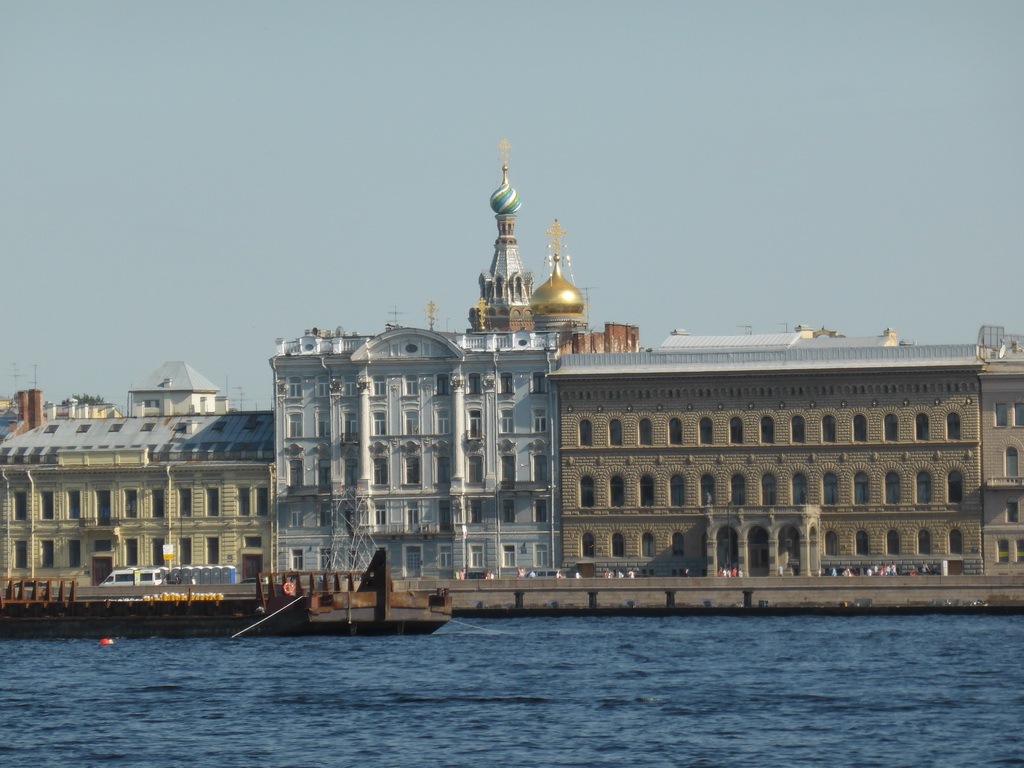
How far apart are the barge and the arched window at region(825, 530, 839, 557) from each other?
→ 22.7 meters

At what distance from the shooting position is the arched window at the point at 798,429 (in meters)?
107

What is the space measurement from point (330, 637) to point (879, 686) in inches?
954

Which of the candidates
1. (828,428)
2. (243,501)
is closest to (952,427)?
(828,428)

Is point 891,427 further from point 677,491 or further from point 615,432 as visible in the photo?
point 615,432

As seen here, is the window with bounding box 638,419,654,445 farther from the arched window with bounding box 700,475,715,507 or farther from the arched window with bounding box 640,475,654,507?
the arched window with bounding box 700,475,715,507

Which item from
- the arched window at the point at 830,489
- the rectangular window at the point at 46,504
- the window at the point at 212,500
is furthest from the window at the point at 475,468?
the rectangular window at the point at 46,504

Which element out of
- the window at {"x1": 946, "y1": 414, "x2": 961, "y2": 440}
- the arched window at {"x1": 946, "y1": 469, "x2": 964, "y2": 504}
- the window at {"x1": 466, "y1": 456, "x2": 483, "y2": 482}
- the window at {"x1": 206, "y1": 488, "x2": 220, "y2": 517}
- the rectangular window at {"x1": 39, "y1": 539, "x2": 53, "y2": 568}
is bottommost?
the rectangular window at {"x1": 39, "y1": 539, "x2": 53, "y2": 568}

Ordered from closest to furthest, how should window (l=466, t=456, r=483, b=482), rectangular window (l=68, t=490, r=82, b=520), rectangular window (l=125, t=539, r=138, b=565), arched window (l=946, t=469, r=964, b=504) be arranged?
arched window (l=946, t=469, r=964, b=504) < window (l=466, t=456, r=483, b=482) < rectangular window (l=125, t=539, r=138, b=565) < rectangular window (l=68, t=490, r=82, b=520)

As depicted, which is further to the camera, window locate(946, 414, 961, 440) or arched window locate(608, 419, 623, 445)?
arched window locate(608, 419, 623, 445)

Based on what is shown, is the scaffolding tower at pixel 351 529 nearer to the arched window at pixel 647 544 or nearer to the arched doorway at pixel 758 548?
the arched window at pixel 647 544

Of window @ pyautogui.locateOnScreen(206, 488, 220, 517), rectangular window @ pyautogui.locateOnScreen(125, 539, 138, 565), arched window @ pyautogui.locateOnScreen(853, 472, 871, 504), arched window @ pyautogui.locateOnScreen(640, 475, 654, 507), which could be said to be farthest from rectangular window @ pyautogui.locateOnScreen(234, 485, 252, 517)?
arched window @ pyautogui.locateOnScreen(853, 472, 871, 504)

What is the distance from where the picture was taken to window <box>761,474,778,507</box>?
107375 millimetres

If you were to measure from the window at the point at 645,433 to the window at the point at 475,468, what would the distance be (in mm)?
6731

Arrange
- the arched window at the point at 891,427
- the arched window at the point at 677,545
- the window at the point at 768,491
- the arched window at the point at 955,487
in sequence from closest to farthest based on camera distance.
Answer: the arched window at the point at 955,487 → the arched window at the point at 891,427 → the window at the point at 768,491 → the arched window at the point at 677,545
